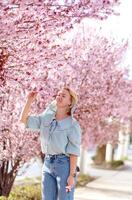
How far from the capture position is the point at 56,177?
5.66 m

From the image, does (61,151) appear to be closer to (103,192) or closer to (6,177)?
(6,177)

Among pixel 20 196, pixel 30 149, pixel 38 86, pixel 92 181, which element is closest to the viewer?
pixel 38 86

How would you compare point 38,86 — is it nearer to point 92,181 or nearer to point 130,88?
point 130,88

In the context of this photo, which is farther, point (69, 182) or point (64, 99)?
point (64, 99)

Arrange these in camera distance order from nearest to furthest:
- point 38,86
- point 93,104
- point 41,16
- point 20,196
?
point 41,16, point 38,86, point 20,196, point 93,104

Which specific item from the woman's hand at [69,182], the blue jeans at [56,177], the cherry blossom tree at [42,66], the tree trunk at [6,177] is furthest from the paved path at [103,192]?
the woman's hand at [69,182]

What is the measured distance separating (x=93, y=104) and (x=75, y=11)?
5241 mm

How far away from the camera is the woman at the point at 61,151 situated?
5.62m

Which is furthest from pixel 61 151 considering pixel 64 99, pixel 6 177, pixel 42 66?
pixel 6 177

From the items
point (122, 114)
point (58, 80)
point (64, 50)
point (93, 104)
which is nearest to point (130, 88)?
point (122, 114)

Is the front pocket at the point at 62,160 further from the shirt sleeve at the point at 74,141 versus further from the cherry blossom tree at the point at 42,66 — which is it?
the cherry blossom tree at the point at 42,66

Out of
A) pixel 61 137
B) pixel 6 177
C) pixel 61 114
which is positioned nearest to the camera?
pixel 61 137

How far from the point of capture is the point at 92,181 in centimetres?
1642

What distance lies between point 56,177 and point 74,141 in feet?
1.26
